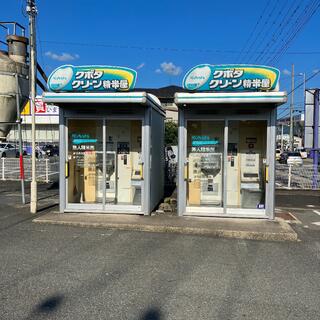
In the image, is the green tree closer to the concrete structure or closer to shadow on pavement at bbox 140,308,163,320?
the concrete structure

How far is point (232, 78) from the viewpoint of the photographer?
868cm

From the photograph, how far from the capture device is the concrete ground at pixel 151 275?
432 cm

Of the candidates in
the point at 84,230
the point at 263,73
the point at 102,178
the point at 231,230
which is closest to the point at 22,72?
the point at 102,178

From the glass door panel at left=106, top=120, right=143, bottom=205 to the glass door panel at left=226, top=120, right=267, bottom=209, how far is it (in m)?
2.22

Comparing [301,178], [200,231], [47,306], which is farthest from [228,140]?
[301,178]

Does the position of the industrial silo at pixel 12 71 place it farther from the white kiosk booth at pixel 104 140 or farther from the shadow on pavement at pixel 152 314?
the shadow on pavement at pixel 152 314

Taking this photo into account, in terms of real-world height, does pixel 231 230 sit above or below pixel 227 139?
below

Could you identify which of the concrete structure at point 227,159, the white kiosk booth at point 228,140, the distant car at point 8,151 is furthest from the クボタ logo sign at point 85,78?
the distant car at point 8,151

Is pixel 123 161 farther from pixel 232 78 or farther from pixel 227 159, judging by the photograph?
pixel 232 78

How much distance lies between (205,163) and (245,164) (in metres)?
0.95

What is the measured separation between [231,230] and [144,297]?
11.6 feet

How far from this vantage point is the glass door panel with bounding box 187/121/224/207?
9453mm

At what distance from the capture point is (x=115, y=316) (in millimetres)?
4141

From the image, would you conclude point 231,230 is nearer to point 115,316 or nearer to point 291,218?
point 291,218
